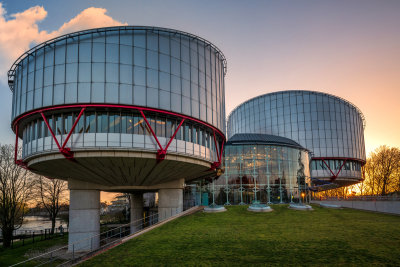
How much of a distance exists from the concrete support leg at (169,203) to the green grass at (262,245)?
395 inches

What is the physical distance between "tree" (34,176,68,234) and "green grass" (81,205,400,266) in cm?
3288

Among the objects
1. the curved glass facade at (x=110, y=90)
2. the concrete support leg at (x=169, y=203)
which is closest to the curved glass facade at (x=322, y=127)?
the concrete support leg at (x=169, y=203)

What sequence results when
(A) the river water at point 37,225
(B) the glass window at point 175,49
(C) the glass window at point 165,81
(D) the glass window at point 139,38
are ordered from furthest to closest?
(A) the river water at point 37,225
(B) the glass window at point 175,49
(C) the glass window at point 165,81
(D) the glass window at point 139,38

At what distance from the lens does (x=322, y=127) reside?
66.8 m

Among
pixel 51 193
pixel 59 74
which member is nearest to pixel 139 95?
pixel 59 74

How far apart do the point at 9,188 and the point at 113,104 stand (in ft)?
85.2

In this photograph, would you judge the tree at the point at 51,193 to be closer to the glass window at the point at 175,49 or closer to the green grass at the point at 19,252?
the green grass at the point at 19,252

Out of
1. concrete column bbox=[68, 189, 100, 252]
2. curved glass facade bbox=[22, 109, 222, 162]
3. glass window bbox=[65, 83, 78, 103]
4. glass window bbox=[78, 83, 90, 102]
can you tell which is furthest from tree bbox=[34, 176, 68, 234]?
glass window bbox=[78, 83, 90, 102]

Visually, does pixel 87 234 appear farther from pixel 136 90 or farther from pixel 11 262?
pixel 136 90

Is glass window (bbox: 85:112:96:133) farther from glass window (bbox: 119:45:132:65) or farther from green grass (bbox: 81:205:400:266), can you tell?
green grass (bbox: 81:205:400:266)

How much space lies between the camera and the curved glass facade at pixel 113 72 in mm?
23203

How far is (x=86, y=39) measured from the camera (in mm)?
24141

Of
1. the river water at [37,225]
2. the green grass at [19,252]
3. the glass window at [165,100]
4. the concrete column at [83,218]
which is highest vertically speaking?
the glass window at [165,100]

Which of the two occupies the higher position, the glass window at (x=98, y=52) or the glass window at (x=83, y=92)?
the glass window at (x=98, y=52)
